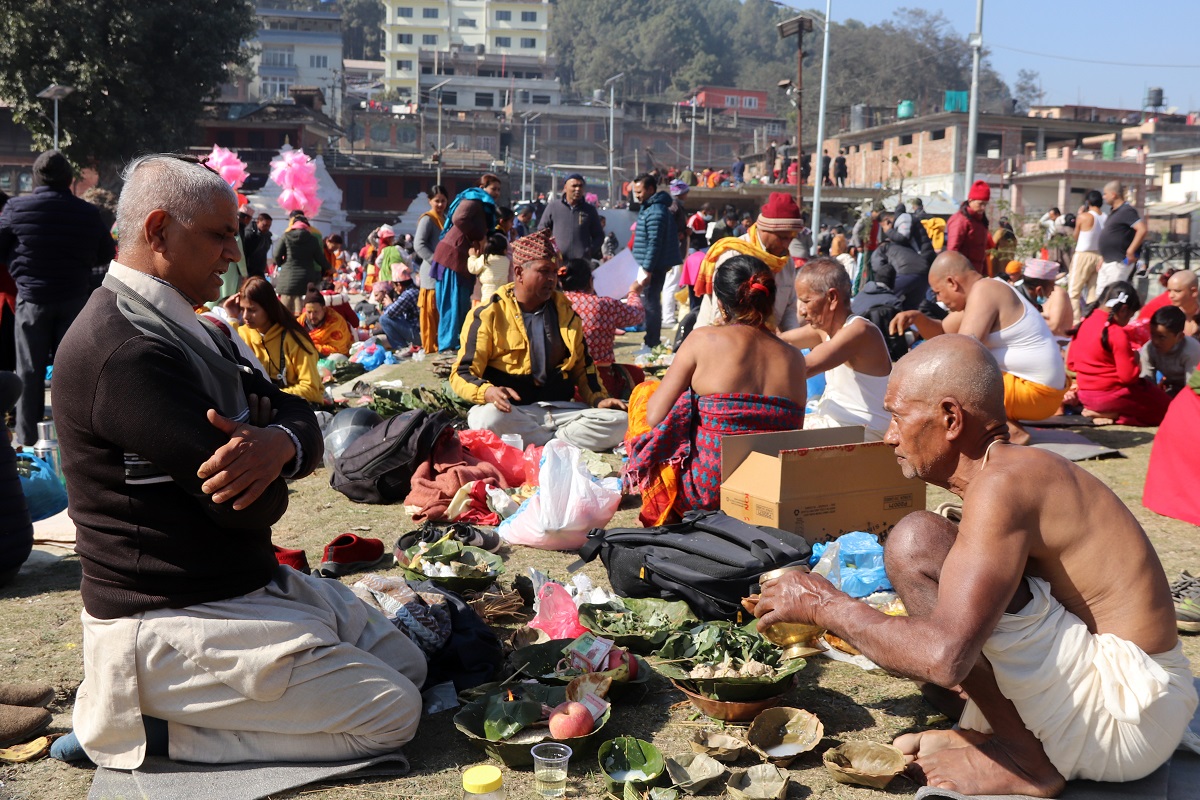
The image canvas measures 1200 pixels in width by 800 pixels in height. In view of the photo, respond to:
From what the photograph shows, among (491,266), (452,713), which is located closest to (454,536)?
(452,713)

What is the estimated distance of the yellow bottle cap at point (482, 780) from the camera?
9.02 feet

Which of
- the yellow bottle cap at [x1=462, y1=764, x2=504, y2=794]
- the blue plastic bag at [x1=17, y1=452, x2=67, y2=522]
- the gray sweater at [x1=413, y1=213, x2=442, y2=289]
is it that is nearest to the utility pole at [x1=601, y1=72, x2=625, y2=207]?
the gray sweater at [x1=413, y1=213, x2=442, y2=289]

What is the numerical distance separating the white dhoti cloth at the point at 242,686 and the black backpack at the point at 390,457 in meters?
Answer: 2.93

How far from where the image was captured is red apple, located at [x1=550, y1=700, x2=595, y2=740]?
3.14m

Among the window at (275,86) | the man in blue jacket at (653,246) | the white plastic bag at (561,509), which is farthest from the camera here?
the window at (275,86)

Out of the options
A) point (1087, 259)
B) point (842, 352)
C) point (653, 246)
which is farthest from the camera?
point (1087, 259)

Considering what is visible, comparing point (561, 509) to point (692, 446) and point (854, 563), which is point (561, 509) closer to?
point (692, 446)

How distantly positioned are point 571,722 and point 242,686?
38.0 inches

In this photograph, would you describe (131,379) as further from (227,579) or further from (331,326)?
(331,326)

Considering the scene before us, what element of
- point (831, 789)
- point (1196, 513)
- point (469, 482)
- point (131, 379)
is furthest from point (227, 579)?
point (1196, 513)

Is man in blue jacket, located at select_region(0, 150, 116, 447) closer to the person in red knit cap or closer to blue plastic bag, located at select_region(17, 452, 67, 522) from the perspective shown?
blue plastic bag, located at select_region(17, 452, 67, 522)

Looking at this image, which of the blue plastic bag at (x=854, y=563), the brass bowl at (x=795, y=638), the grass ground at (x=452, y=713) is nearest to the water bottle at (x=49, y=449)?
the grass ground at (x=452, y=713)

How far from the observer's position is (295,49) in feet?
291

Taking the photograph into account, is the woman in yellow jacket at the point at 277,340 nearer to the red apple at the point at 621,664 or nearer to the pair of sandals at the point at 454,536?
the pair of sandals at the point at 454,536
